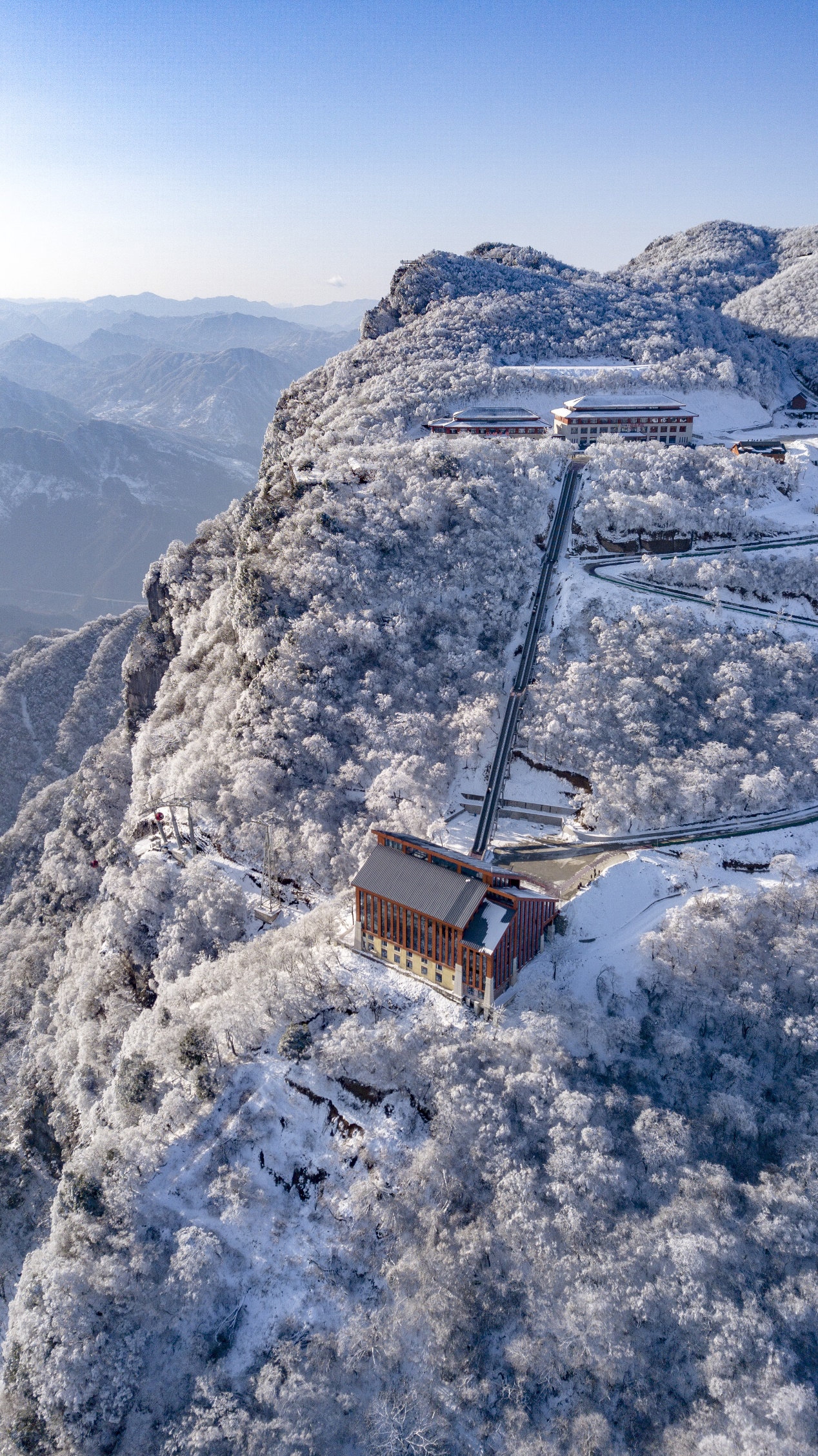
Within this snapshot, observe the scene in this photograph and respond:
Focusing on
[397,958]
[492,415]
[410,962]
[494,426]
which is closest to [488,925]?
[410,962]

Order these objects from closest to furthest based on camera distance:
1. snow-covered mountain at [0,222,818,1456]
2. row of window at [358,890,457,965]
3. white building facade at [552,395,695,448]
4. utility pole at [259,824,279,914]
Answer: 1. snow-covered mountain at [0,222,818,1456]
2. row of window at [358,890,457,965]
3. utility pole at [259,824,279,914]
4. white building facade at [552,395,695,448]

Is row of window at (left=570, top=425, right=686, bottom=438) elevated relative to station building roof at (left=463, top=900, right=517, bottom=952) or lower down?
elevated

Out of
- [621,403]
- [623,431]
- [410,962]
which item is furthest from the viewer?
[621,403]

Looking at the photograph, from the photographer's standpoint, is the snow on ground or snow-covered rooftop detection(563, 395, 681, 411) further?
snow-covered rooftop detection(563, 395, 681, 411)

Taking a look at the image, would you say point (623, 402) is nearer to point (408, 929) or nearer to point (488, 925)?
point (488, 925)

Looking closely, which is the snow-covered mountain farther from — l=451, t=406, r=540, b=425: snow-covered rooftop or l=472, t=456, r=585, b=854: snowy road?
l=451, t=406, r=540, b=425: snow-covered rooftop

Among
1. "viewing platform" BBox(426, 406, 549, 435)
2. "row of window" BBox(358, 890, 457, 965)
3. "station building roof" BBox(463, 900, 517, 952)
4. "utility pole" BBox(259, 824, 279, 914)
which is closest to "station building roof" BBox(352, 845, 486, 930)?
"row of window" BBox(358, 890, 457, 965)
